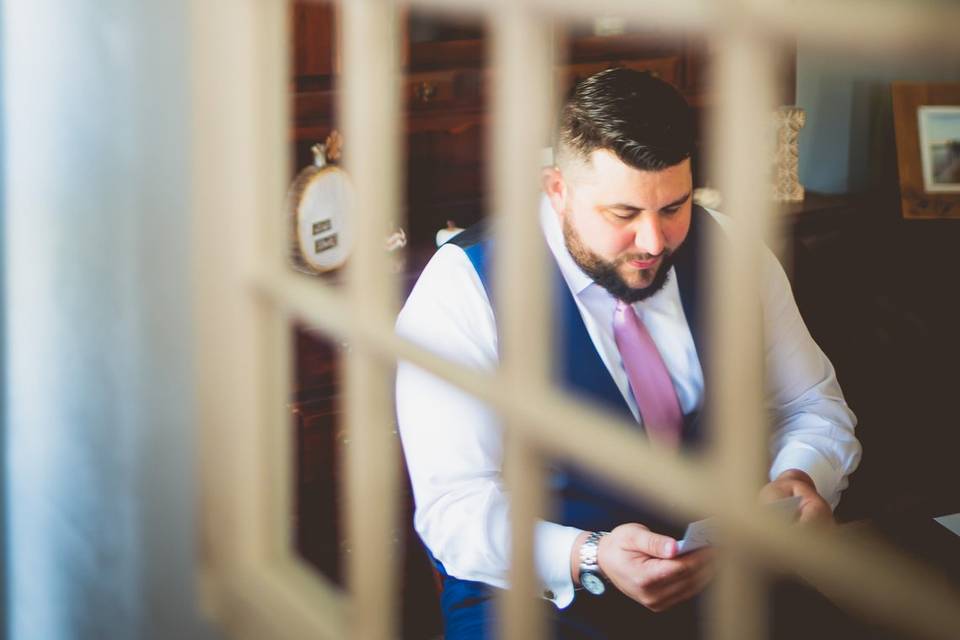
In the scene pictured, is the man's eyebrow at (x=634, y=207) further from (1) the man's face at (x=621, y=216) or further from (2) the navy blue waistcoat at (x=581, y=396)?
(2) the navy blue waistcoat at (x=581, y=396)

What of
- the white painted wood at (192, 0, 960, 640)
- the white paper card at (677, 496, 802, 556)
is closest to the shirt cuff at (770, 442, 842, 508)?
the white paper card at (677, 496, 802, 556)

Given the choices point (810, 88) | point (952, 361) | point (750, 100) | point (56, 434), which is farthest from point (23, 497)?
point (810, 88)

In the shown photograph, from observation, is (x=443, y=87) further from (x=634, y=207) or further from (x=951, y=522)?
(x=951, y=522)

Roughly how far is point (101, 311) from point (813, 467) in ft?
4.31

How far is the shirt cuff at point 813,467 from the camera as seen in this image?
209cm

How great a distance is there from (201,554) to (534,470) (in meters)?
0.60

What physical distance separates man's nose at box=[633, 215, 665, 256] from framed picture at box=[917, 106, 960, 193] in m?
1.73

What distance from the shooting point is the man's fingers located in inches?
66.0

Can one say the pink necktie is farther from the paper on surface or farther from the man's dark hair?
the paper on surface

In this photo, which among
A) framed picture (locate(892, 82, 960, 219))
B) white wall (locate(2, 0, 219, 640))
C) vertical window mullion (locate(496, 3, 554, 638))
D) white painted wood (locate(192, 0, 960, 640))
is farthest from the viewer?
framed picture (locate(892, 82, 960, 219))

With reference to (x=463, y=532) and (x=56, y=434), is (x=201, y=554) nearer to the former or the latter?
(x=56, y=434)

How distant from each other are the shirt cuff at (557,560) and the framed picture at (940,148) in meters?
2.21

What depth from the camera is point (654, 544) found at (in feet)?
5.54

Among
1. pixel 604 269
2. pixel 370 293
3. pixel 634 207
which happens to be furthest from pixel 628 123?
pixel 370 293
